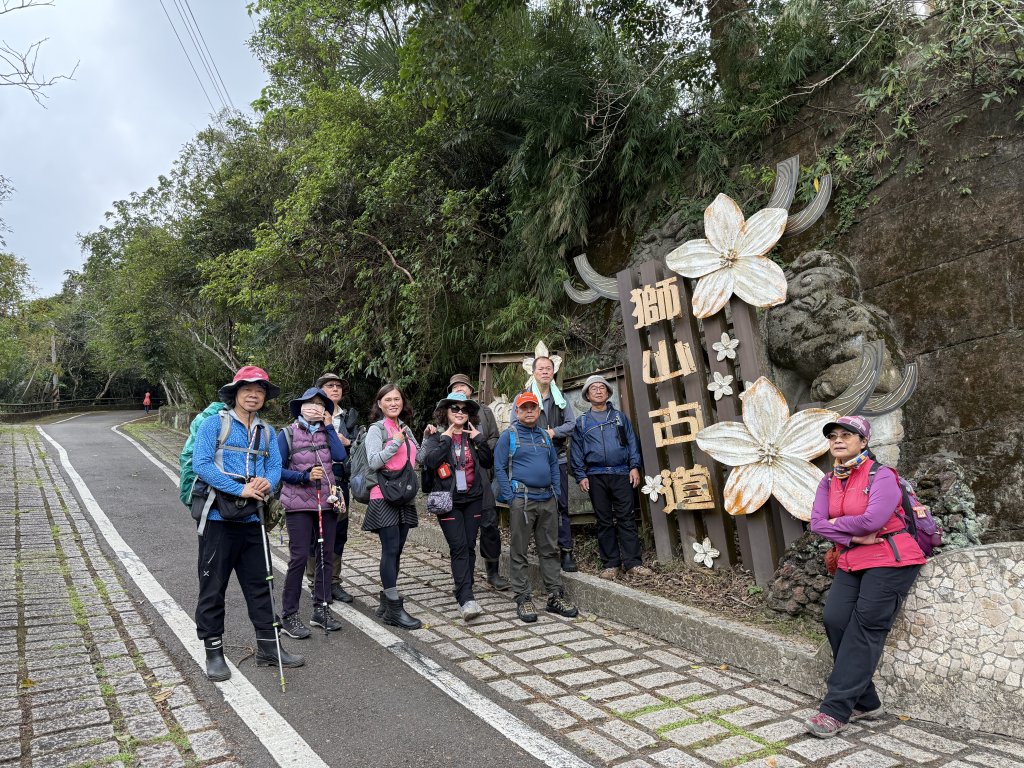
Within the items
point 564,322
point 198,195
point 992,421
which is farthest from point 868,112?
point 198,195

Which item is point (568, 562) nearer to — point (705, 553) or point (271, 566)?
point (705, 553)

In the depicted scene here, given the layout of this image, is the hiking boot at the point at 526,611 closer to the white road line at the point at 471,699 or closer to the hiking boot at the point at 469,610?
the hiking boot at the point at 469,610

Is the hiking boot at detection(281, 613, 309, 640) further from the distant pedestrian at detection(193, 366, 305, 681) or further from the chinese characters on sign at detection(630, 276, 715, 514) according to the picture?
the chinese characters on sign at detection(630, 276, 715, 514)

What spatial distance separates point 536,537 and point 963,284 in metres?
4.36

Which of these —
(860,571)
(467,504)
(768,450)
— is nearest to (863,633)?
(860,571)

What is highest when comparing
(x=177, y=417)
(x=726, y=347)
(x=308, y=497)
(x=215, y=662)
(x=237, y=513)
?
(x=726, y=347)

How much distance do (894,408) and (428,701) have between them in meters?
3.89

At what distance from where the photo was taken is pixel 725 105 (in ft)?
27.9

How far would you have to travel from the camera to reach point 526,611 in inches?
218

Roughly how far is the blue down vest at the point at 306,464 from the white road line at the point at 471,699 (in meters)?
0.99

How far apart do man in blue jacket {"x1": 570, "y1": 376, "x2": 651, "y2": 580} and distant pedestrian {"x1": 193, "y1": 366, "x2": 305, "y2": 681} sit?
2794 mm

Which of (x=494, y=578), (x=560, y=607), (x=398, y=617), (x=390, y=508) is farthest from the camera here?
(x=494, y=578)

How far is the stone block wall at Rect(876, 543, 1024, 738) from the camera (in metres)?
3.47

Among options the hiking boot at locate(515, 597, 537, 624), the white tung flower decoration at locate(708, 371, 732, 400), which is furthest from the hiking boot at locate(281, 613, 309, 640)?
the white tung flower decoration at locate(708, 371, 732, 400)
